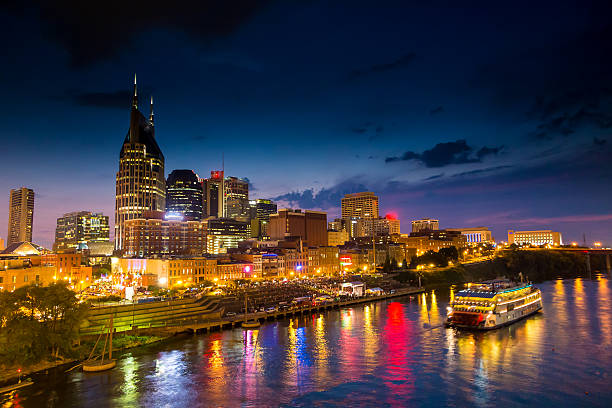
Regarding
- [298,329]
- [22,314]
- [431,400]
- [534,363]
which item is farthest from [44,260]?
[534,363]

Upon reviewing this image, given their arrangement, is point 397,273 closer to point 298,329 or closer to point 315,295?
point 315,295

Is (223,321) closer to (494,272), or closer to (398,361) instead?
(398,361)

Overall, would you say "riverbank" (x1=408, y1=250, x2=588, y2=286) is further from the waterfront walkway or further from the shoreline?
the shoreline

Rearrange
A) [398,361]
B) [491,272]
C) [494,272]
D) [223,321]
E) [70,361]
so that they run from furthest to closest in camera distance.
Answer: [494,272] < [491,272] < [223,321] < [70,361] < [398,361]

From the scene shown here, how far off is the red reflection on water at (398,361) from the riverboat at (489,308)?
9.24m

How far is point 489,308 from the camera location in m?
74.0

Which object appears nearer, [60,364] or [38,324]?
[38,324]

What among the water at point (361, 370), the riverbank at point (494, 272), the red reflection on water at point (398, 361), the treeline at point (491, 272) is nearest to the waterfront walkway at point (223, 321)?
the water at point (361, 370)

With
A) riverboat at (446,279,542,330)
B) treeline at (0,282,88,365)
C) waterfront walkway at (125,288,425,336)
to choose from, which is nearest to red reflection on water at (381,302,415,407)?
riverboat at (446,279,542,330)

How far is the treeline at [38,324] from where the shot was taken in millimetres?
48125

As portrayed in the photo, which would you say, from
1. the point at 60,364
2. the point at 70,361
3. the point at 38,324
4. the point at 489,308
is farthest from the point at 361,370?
the point at 38,324

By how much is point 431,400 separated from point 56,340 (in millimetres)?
44620

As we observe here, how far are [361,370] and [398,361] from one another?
6.26m

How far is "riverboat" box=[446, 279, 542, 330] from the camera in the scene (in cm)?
7256
